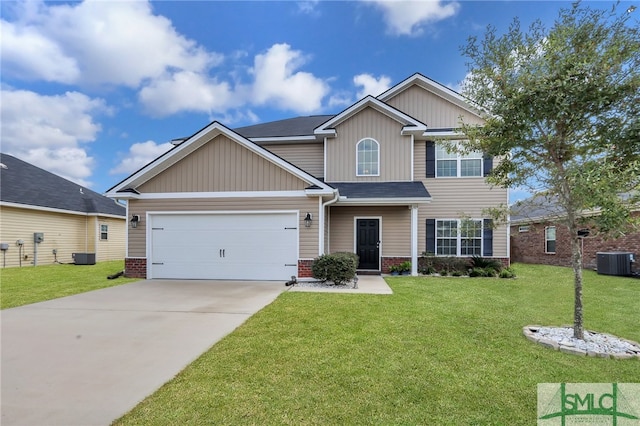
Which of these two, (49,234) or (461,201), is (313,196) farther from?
(49,234)

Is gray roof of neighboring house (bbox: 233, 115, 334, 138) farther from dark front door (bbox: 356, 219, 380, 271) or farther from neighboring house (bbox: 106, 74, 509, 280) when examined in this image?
dark front door (bbox: 356, 219, 380, 271)

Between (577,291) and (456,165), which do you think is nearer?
(577,291)

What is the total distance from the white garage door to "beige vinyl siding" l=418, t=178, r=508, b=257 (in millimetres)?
5951

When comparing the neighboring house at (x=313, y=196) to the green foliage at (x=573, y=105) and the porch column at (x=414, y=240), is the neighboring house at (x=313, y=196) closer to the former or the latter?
the porch column at (x=414, y=240)

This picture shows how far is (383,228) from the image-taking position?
12781 millimetres

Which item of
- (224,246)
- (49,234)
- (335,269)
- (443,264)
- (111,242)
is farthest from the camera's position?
(111,242)

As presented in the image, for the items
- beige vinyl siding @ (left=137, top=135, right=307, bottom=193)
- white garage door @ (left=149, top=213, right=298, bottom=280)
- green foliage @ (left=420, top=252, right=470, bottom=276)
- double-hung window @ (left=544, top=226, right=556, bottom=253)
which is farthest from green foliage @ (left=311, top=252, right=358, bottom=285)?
double-hung window @ (left=544, top=226, right=556, bottom=253)

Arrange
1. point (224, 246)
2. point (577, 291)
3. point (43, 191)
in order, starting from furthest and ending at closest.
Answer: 1. point (43, 191)
2. point (224, 246)
3. point (577, 291)

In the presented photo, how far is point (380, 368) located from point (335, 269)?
219 inches

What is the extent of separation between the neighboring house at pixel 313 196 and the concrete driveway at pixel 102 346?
2406 mm

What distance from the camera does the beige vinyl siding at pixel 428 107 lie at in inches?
534

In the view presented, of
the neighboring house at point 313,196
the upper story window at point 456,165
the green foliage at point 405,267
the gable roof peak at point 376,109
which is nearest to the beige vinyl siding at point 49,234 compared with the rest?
the neighboring house at point 313,196

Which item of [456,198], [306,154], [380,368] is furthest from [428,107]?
[380,368]

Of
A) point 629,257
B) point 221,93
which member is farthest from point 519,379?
point 221,93
